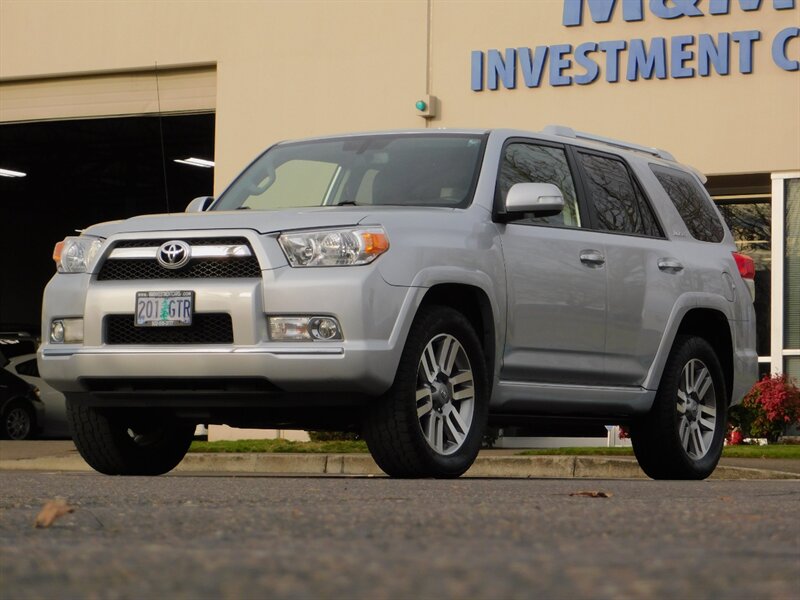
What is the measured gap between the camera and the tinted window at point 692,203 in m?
9.75

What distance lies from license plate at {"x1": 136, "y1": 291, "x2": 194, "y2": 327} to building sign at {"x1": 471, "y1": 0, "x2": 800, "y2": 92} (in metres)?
11.4

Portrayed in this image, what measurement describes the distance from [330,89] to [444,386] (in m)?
12.8

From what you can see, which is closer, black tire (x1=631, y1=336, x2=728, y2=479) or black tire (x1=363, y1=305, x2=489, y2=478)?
black tire (x1=363, y1=305, x2=489, y2=478)

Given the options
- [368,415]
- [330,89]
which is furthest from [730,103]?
[368,415]

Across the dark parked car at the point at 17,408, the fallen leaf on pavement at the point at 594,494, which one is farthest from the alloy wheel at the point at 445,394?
the dark parked car at the point at 17,408

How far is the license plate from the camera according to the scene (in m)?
7.32

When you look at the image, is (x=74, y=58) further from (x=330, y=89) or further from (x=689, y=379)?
(x=689, y=379)

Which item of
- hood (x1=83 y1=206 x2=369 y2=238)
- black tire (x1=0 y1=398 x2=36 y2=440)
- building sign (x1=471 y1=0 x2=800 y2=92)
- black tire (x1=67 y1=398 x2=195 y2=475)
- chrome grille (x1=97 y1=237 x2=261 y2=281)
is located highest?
building sign (x1=471 y1=0 x2=800 y2=92)

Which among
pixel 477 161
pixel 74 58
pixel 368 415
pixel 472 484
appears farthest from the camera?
pixel 74 58

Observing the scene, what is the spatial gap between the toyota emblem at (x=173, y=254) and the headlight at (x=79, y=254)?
40 cm

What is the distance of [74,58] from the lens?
70.8ft

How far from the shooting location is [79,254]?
7855 millimetres

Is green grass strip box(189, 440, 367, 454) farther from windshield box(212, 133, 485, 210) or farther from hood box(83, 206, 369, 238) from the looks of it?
hood box(83, 206, 369, 238)

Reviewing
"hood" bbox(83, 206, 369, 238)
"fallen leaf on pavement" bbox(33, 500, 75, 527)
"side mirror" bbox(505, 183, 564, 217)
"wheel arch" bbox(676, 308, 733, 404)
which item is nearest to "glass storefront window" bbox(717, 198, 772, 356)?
"wheel arch" bbox(676, 308, 733, 404)
